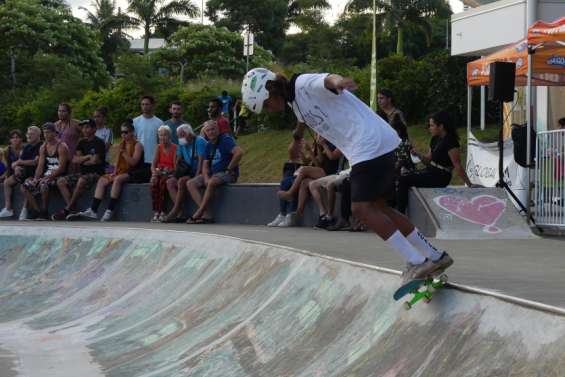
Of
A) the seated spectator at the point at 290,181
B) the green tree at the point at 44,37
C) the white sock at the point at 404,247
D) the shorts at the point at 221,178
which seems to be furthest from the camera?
the green tree at the point at 44,37

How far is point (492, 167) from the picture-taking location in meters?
15.8

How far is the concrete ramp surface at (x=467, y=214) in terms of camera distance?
35.7 ft

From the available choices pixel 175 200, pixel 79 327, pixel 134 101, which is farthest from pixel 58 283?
pixel 134 101

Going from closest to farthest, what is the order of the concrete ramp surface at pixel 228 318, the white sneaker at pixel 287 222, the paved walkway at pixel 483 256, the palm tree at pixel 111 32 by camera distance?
the concrete ramp surface at pixel 228 318 → the paved walkway at pixel 483 256 → the white sneaker at pixel 287 222 → the palm tree at pixel 111 32

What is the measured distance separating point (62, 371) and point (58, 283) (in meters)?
4.39

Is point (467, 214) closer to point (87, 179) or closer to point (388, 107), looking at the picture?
point (388, 107)

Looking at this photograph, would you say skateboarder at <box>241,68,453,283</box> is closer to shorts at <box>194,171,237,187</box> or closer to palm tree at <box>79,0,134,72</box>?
shorts at <box>194,171,237,187</box>

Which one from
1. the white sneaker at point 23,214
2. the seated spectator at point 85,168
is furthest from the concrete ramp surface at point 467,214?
the white sneaker at point 23,214

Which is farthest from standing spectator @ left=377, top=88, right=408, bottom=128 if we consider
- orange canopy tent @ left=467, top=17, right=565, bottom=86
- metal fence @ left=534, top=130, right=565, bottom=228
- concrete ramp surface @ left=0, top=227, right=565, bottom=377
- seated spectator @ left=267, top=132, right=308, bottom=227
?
concrete ramp surface @ left=0, top=227, right=565, bottom=377

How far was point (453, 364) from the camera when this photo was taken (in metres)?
4.77

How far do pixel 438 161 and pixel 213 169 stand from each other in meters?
3.98

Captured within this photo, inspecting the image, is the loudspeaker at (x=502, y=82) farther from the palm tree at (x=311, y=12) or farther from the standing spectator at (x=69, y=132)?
the palm tree at (x=311, y=12)

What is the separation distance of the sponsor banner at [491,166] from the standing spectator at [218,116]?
401 cm

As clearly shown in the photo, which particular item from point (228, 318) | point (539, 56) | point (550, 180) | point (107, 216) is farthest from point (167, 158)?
point (228, 318)
